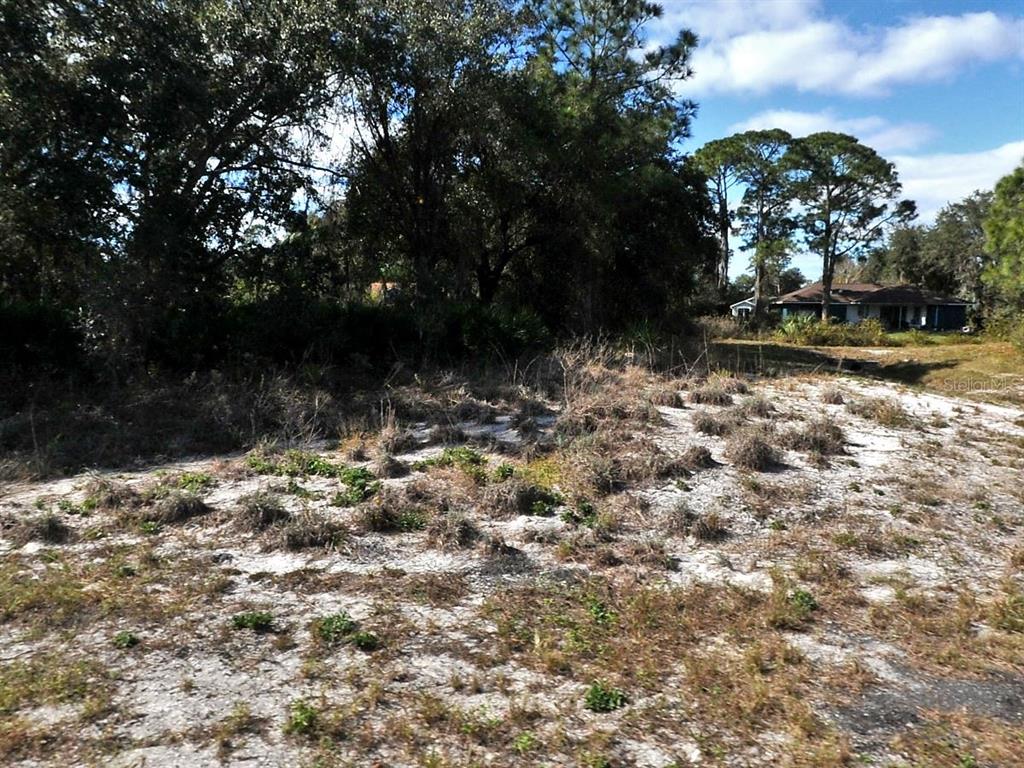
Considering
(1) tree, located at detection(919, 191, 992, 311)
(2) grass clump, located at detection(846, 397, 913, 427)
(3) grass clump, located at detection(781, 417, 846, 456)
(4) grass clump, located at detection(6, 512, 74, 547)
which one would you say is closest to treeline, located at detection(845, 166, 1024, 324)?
(1) tree, located at detection(919, 191, 992, 311)

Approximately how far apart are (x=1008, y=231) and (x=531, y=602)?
20.7 m

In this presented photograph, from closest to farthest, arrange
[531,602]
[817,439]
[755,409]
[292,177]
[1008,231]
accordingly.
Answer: [531,602], [817,439], [755,409], [292,177], [1008,231]

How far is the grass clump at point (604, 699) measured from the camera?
3.67 meters

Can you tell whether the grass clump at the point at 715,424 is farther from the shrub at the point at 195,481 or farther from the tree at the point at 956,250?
the tree at the point at 956,250

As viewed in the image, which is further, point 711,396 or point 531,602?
point 711,396

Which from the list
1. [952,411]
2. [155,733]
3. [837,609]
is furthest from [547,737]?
[952,411]

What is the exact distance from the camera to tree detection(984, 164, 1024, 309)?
19.6 metres

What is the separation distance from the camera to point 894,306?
168 feet

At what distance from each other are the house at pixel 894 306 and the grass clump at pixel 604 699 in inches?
1955

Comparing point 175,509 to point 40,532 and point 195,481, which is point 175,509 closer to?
point 195,481

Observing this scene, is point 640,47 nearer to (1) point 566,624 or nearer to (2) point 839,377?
(2) point 839,377

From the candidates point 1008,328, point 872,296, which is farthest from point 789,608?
point 872,296

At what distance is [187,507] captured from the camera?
638 centimetres

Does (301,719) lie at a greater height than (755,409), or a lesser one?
lesser
